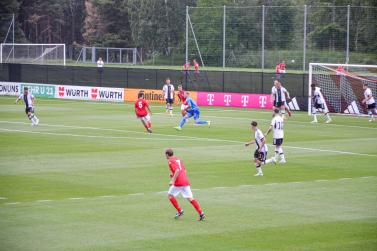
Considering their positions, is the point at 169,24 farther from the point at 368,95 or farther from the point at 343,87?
the point at 368,95

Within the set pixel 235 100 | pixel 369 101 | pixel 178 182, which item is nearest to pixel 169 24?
pixel 235 100

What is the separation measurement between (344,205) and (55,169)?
10881 mm

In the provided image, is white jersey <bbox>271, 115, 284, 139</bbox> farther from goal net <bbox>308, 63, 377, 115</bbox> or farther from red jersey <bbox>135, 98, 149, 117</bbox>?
goal net <bbox>308, 63, 377, 115</bbox>

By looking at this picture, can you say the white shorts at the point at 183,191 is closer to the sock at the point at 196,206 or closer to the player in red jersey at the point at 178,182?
the player in red jersey at the point at 178,182

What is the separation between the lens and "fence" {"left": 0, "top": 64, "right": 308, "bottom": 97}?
5812cm

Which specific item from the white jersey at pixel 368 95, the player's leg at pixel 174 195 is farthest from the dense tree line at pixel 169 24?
the player's leg at pixel 174 195

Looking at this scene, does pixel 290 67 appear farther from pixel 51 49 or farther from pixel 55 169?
pixel 55 169

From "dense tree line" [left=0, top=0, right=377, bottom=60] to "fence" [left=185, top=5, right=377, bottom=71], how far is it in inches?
3.0

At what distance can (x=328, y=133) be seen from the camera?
4088 cm

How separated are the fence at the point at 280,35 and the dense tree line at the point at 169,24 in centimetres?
8

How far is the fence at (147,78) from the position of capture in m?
58.1

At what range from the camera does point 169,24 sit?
104 m

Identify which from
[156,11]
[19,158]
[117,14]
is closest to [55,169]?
[19,158]

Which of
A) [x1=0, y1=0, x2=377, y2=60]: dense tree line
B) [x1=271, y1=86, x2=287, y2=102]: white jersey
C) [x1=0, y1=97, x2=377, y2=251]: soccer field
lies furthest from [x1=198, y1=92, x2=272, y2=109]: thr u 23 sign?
[x1=0, y1=97, x2=377, y2=251]: soccer field
